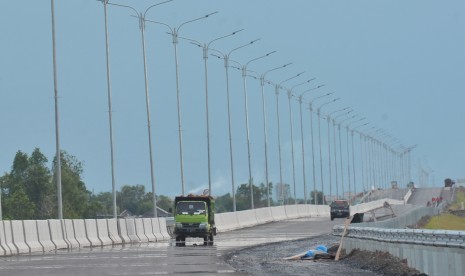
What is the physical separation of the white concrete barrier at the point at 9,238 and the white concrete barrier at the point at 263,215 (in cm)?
5032

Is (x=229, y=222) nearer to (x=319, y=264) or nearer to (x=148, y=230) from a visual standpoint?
(x=148, y=230)

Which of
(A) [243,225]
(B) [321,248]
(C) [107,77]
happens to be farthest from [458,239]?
(A) [243,225]

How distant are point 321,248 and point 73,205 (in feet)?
422

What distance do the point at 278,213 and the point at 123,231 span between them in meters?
46.4

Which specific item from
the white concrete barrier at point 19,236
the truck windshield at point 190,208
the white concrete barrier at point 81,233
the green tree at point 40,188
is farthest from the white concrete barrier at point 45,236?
the green tree at point 40,188

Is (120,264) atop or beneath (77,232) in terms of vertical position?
beneath

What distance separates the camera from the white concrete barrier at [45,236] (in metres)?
46.8

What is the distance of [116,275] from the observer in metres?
28.2

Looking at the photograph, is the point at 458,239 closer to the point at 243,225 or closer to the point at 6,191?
the point at 243,225

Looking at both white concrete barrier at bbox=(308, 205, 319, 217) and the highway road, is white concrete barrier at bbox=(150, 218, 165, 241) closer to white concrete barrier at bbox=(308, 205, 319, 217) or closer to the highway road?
the highway road

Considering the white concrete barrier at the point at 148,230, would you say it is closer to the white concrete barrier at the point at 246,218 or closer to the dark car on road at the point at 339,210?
the white concrete barrier at the point at 246,218

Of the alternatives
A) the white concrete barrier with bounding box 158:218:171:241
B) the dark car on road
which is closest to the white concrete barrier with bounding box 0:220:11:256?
the white concrete barrier with bounding box 158:218:171:241

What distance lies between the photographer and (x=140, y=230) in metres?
61.3

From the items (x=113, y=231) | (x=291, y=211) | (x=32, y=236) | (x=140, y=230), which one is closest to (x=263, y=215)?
(x=291, y=211)
